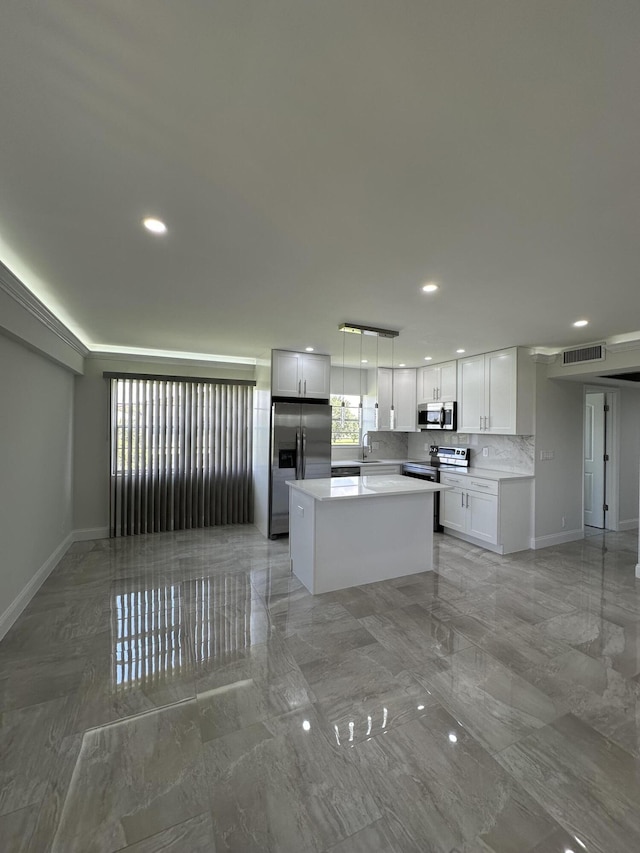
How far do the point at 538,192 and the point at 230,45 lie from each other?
1.31 metres

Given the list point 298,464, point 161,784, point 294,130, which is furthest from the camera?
point 298,464

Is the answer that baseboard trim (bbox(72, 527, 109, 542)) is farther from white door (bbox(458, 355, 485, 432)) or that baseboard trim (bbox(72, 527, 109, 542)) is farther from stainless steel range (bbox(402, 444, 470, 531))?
white door (bbox(458, 355, 485, 432))

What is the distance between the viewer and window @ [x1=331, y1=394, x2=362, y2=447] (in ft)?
20.9

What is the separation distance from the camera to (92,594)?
126 inches

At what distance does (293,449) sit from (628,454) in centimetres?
520

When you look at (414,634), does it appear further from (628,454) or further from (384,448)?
(628,454)

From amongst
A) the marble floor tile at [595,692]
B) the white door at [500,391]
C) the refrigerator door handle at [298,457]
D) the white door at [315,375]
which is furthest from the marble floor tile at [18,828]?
the white door at [500,391]

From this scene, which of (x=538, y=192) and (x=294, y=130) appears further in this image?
(x=538, y=192)

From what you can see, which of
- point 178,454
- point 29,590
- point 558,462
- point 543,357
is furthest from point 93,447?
point 558,462

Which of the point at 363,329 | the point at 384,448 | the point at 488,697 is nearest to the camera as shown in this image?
the point at 488,697

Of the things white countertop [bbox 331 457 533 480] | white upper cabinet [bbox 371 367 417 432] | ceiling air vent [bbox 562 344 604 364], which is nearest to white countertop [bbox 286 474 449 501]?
white countertop [bbox 331 457 533 480]

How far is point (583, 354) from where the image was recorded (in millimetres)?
4195

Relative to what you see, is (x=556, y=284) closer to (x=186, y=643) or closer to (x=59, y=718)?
(x=186, y=643)

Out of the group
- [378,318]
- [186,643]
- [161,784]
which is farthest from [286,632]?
[378,318]
